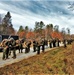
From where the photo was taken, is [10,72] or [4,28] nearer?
[10,72]

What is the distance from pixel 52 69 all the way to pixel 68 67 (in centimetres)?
161

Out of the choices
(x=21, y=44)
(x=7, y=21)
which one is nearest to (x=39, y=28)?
(x=7, y=21)

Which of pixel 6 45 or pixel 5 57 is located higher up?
pixel 6 45

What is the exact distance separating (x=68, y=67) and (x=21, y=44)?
59.7 ft

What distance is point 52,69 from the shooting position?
1809 centimetres

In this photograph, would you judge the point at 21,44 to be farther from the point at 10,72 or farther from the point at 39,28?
the point at 39,28

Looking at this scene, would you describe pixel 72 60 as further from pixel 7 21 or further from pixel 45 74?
pixel 7 21

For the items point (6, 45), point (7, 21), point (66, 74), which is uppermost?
point (7, 21)

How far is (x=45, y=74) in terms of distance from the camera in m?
16.2

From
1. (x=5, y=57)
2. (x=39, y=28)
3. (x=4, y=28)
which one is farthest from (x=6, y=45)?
(x=39, y=28)

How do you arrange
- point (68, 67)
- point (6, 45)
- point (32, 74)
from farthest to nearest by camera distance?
point (6, 45) → point (68, 67) → point (32, 74)

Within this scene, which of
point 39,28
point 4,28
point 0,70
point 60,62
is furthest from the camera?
point 39,28

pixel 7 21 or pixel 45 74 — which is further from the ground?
pixel 7 21

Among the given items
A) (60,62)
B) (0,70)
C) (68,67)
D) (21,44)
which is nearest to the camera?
(0,70)
